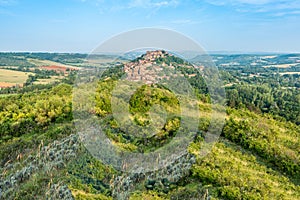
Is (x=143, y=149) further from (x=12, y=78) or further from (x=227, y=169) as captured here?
(x=12, y=78)

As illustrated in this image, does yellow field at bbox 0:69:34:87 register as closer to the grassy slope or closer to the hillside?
the hillside

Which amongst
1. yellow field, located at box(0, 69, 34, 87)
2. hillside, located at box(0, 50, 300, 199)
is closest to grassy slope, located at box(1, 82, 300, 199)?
hillside, located at box(0, 50, 300, 199)

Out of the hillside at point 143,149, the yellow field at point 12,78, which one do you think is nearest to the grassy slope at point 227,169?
the hillside at point 143,149

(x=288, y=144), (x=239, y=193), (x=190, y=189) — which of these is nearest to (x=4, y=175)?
(x=190, y=189)

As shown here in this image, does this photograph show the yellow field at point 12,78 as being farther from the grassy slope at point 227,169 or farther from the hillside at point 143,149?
the grassy slope at point 227,169

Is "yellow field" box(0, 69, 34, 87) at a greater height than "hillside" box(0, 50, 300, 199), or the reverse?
"hillside" box(0, 50, 300, 199)

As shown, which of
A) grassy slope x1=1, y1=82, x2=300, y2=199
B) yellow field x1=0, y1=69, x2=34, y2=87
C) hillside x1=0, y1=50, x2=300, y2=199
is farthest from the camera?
yellow field x1=0, y1=69, x2=34, y2=87

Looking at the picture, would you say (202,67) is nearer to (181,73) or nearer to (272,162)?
(181,73)

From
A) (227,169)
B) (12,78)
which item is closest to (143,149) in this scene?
(227,169)

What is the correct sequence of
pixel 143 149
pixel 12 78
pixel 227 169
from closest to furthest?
pixel 227 169
pixel 143 149
pixel 12 78
